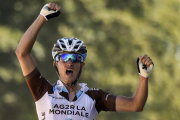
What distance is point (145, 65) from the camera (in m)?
6.67

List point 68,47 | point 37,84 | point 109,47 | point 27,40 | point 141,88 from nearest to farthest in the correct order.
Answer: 1. point 27,40
2. point 141,88
3. point 37,84
4. point 68,47
5. point 109,47

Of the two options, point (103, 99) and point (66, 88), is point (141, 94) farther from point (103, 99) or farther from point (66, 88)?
point (66, 88)

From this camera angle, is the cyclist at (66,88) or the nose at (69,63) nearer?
the cyclist at (66,88)

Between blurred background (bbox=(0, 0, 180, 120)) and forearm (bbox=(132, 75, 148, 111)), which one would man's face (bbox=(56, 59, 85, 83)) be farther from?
blurred background (bbox=(0, 0, 180, 120))

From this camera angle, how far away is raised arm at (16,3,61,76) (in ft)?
21.6

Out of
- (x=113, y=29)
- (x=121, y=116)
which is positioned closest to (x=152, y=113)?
(x=121, y=116)

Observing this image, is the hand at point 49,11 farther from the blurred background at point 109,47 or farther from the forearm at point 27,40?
the blurred background at point 109,47

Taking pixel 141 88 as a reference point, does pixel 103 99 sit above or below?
below

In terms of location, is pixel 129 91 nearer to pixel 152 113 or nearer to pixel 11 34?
pixel 152 113

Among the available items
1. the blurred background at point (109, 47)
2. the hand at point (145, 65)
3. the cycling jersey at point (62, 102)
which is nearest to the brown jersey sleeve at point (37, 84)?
the cycling jersey at point (62, 102)

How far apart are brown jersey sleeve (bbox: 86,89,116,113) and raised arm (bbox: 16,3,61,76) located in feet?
2.82

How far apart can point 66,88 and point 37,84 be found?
16.2 inches

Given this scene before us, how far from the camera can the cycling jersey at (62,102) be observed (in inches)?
268

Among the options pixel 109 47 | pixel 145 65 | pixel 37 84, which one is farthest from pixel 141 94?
pixel 109 47
